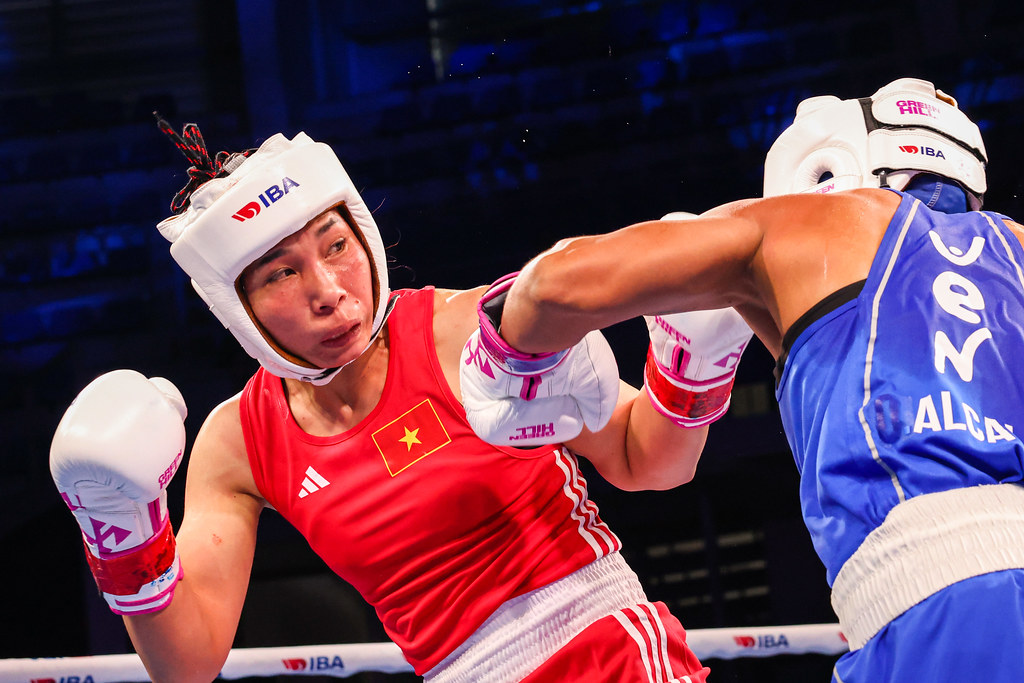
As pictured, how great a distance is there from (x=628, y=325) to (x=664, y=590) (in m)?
0.99

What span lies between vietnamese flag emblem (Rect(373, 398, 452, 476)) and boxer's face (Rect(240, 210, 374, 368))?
147mm

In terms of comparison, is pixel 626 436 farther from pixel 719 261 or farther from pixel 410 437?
pixel 719 261

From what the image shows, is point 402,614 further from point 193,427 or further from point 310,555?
A: point 193,427

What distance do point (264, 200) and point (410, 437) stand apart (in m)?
0.49

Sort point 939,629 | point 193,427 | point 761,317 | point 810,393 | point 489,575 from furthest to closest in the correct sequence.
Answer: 1. point 193,427
2. point 489,575
3. point 761,317
4. point 810,393
5. point 939,629

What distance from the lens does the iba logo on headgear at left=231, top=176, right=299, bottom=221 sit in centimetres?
160

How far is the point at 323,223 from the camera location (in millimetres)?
1665

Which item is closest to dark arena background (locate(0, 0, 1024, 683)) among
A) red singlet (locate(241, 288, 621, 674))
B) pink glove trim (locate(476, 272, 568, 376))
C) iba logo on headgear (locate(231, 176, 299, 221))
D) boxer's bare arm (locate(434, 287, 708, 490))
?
boxer's bare arm (locate(434, 287, 708, 490))

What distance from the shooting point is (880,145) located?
1.47 metres

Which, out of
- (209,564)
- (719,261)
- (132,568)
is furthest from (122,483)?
(719,261)

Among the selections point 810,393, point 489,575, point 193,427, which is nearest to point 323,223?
point 489,575

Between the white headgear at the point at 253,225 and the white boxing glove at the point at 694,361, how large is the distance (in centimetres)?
52

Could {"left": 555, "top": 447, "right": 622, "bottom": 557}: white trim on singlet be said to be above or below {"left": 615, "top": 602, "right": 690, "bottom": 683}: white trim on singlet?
above

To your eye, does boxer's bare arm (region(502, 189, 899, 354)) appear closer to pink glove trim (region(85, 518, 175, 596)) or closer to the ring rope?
pink glove trim (region(85, 518, 175, 596))
